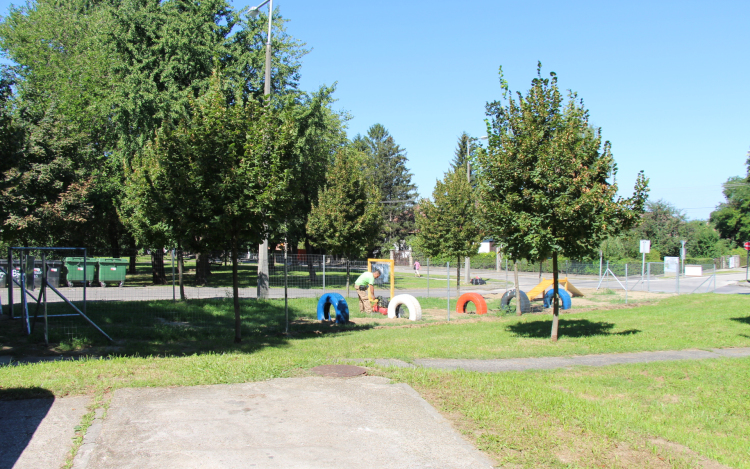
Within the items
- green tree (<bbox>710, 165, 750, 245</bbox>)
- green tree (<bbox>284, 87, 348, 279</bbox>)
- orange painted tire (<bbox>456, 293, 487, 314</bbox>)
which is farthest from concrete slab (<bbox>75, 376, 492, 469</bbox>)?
green tree (<bbox>710, 165, 750, 245</bbox>)

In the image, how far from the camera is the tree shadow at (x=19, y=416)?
14.8 feet

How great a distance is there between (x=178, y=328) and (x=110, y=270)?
14438 millimetres

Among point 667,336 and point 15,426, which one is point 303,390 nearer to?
point 15,426

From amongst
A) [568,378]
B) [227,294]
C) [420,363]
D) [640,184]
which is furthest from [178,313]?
[640,184]

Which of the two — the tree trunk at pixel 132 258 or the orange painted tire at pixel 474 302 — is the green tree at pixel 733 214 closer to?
the orange painted tire at pixel 474 302

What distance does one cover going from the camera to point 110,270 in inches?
973

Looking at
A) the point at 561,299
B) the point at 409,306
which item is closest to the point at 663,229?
the point at 561,299

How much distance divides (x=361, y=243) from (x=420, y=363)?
1686 cm

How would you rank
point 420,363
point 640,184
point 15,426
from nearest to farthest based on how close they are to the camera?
point 15,426
point 420,363
point 640,184

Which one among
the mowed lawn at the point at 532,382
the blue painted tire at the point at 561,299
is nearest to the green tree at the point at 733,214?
the blue painted tire at the point at 561,299

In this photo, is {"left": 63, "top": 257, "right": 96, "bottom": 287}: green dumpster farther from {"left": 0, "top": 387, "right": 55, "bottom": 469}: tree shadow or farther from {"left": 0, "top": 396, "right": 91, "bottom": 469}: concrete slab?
{"left": 0, "top": 396, "right": 91, "bottom": 469}: concrete slab

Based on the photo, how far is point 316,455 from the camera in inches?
181

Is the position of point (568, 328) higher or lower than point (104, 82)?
lower

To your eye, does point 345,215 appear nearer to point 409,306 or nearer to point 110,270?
point 409,306
